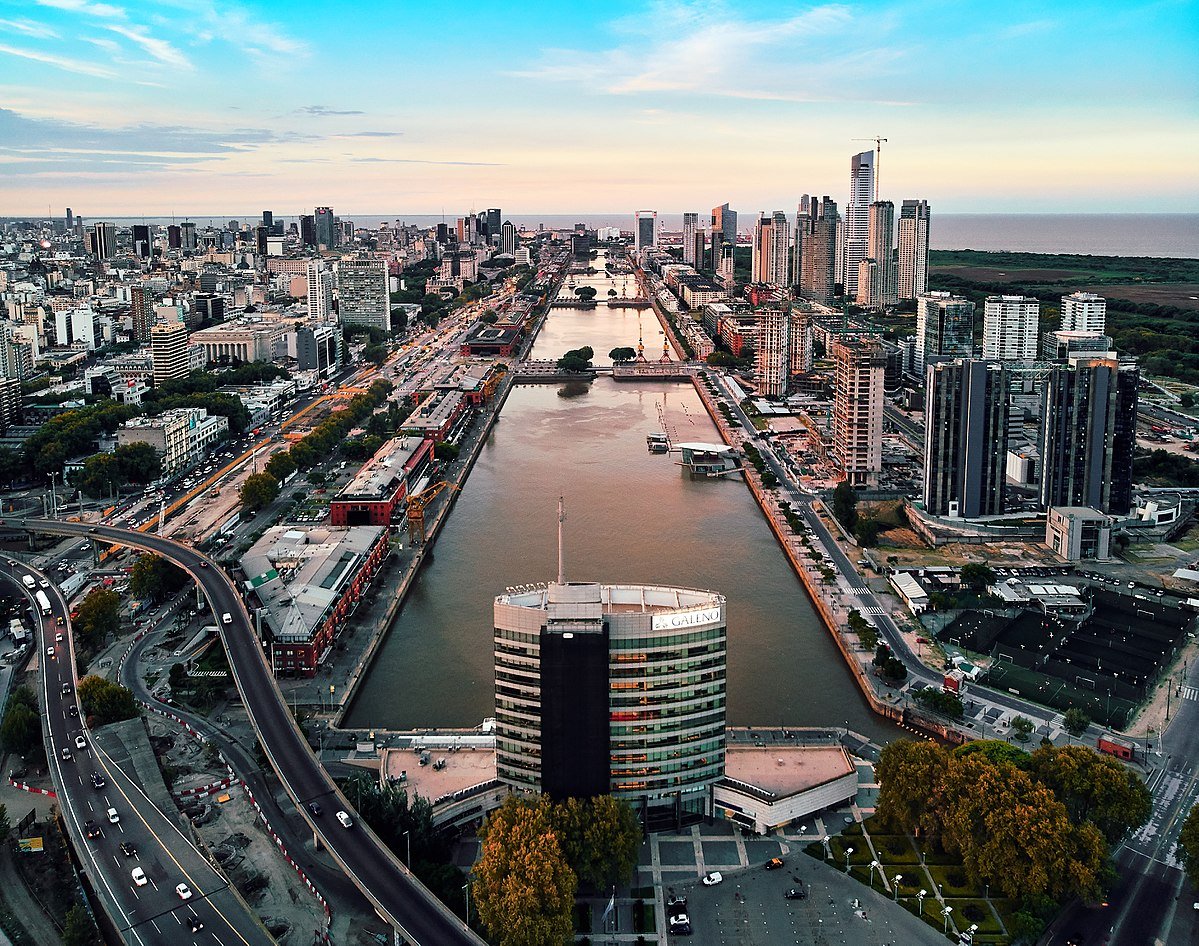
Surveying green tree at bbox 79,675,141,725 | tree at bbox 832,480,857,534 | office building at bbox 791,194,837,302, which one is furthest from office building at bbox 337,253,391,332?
green tree at bbox 79,675,141,725

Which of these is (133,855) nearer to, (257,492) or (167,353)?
(257,492)

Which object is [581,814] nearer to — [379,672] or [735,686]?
[735,686]

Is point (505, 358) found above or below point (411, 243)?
below

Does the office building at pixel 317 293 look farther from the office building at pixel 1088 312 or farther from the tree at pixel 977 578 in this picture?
the tree at pixel 977 578

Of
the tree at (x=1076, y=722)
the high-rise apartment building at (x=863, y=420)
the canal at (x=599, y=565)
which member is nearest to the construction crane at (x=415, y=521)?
the canal at (x=599, y=565)

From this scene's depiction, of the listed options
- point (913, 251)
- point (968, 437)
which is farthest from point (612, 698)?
point (913, 251)

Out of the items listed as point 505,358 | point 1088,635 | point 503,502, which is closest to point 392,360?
point 505,358
